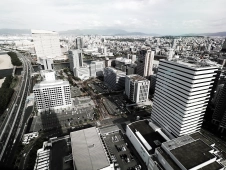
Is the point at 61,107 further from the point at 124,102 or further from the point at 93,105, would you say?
the point at 124,102

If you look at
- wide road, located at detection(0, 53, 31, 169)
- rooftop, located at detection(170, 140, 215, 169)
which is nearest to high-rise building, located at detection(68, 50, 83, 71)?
wide road, located at detection(0, 53, 31, 169)

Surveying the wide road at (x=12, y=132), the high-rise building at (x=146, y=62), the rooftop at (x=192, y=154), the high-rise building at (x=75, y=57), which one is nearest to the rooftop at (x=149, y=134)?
the rooftop at (x=192, y=154)

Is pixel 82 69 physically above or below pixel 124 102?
above

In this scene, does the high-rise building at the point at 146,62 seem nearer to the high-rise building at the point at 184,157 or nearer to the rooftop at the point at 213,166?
the high-rise building at the point at 184,157

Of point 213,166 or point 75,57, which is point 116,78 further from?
point 213,166

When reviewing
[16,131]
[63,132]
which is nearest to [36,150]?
Result: [63,132]

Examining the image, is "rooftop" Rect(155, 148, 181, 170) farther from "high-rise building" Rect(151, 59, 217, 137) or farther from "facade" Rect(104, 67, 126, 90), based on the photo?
"facade" Rect(104, 67, 126, 90)

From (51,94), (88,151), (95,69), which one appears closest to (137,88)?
(88,151)
